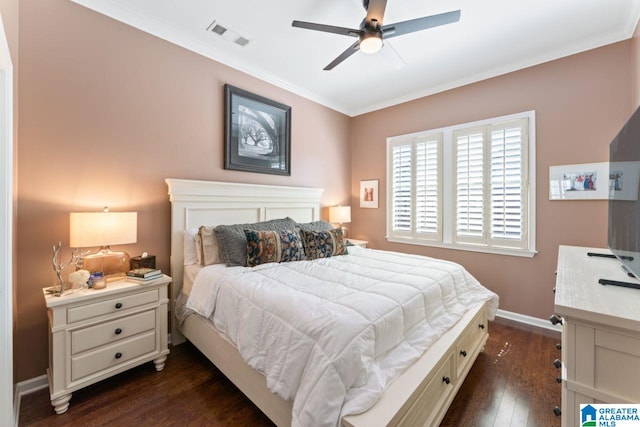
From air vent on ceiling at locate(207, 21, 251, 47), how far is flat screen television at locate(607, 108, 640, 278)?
2969mm

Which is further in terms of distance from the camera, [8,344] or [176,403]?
[176,403]

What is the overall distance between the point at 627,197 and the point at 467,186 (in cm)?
207

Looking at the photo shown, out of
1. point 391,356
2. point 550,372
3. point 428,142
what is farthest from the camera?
point 428,142

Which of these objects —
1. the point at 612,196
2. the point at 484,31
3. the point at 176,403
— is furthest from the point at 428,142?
the point at 176,403

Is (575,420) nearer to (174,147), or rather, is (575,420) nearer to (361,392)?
(361,392)

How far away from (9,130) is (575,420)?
2.70 metres

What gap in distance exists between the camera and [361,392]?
1189mm

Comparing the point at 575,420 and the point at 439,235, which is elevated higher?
the point at 439,235

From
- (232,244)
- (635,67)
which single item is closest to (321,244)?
(232,244)

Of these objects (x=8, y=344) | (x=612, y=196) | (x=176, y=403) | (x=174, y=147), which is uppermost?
(x=174, y=147)

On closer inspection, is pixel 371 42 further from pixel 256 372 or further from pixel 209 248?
pixel 256 372

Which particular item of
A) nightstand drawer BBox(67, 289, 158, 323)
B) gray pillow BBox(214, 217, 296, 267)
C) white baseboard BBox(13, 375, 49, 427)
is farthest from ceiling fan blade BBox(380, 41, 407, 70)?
white baseboard BBox(13, 375, 49, 427)

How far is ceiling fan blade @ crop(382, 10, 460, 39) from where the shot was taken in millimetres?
1882

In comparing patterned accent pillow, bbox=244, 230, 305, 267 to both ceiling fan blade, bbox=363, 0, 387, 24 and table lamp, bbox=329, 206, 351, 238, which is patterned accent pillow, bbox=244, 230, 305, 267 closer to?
table lamp, bbox=329, 206, 351, 238
